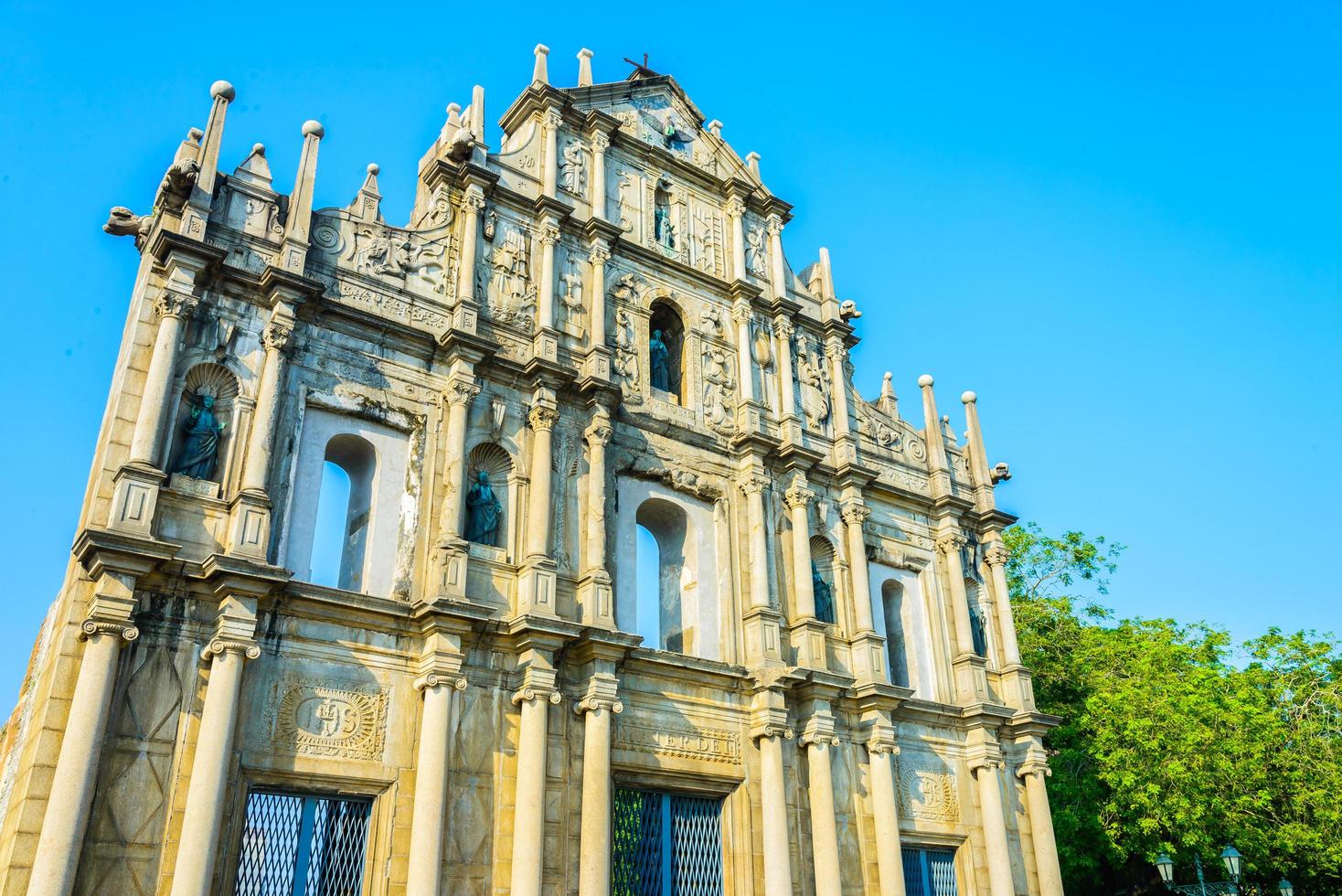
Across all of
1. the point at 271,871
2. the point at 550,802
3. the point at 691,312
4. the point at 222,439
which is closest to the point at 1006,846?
the point at 550,802

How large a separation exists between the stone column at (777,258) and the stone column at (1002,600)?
21.6 feet

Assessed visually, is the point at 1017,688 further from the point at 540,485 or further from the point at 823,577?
the point at 540,485

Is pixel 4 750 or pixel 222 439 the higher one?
pixel 222 439

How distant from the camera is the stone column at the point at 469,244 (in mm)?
17016

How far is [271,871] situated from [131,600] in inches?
133

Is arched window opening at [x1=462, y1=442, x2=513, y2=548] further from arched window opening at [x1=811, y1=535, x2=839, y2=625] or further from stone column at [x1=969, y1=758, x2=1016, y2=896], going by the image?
stone column at [x1=969, y1=758, x2=1016, y2=896]

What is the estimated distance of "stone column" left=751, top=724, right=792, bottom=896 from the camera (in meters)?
15.8

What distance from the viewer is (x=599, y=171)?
20.0 meters

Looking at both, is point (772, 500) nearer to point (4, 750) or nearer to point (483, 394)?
point (483, 394)

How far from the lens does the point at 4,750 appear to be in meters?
13.4

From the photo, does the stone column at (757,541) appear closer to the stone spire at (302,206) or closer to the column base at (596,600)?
the column base at (596,600)

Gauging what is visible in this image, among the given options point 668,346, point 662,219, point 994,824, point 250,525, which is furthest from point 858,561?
point 250,525

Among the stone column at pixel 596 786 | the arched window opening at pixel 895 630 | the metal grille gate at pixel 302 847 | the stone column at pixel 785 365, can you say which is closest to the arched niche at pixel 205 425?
the metal grille gate at pixel 302 847

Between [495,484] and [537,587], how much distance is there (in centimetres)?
193
